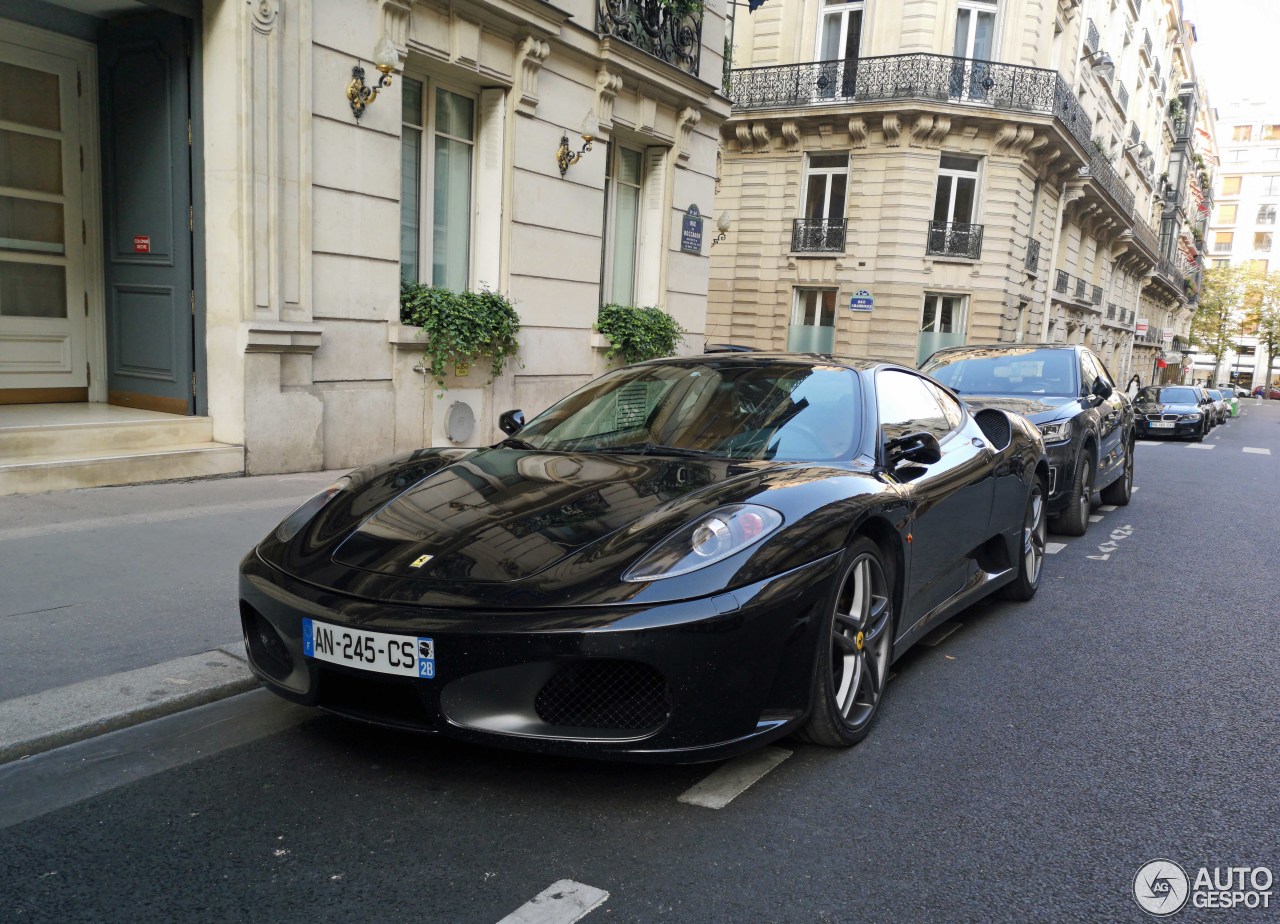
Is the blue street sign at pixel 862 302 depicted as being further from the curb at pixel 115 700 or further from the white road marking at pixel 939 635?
the curb at pixel 115 700

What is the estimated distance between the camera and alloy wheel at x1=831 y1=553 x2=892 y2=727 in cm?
338

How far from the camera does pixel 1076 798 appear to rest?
10.3ft

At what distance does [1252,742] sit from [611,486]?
2.57m

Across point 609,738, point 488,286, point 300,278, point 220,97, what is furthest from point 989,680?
point 488,286

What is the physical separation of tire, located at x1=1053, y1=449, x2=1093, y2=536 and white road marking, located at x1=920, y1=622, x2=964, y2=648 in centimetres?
335

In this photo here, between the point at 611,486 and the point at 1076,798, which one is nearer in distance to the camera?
the point at 1076,798

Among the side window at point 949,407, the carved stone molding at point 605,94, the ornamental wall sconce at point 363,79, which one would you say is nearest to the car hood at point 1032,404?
the side window at point 949,407

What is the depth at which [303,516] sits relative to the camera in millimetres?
3578

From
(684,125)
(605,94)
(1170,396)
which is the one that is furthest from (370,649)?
(1170,396)

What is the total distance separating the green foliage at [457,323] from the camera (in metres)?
9.79

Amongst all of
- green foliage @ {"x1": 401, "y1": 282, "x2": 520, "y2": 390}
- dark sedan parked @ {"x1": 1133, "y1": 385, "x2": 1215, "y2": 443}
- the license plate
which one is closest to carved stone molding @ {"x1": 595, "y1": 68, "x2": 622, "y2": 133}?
green foliage @ {"x1": 401, "y1": 282, "x2": 520, "y2": 390}

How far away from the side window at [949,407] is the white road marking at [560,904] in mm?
3278

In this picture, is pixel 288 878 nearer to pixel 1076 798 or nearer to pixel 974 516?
pixel 1076 798

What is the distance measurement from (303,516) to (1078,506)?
6.65 m
